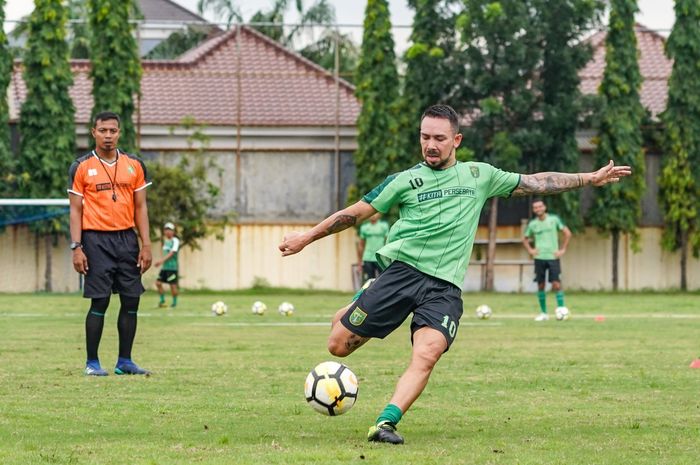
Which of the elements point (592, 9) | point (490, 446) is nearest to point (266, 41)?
point (592, 9)

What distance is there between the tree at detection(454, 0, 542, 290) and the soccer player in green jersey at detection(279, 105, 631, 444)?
30.1 metres

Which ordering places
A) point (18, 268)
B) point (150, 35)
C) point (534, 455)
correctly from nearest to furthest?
point (534, 455) → point (18, 268) → point (150, 35)

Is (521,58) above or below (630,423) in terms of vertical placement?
above

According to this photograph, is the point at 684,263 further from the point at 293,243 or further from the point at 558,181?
the point at 293,243

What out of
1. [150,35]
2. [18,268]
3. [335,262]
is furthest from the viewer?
[150,35]

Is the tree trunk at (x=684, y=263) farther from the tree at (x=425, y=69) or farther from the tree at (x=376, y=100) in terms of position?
the tree at (x=376, y=100)

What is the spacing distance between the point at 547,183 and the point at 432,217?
3.11ft

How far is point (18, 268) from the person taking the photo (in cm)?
3844

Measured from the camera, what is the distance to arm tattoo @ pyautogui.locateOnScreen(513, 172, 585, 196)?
8750 mm

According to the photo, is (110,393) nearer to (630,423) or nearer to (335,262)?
(630,423)

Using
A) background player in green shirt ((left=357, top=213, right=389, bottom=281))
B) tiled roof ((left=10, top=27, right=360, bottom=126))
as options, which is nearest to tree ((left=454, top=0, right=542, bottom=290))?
tiled roof ((left=10, top=27, right=360, bottom=126))

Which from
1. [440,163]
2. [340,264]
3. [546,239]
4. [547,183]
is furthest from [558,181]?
[340,264]

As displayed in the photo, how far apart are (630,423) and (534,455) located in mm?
1623

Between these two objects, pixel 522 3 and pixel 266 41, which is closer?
pixel 522 3
